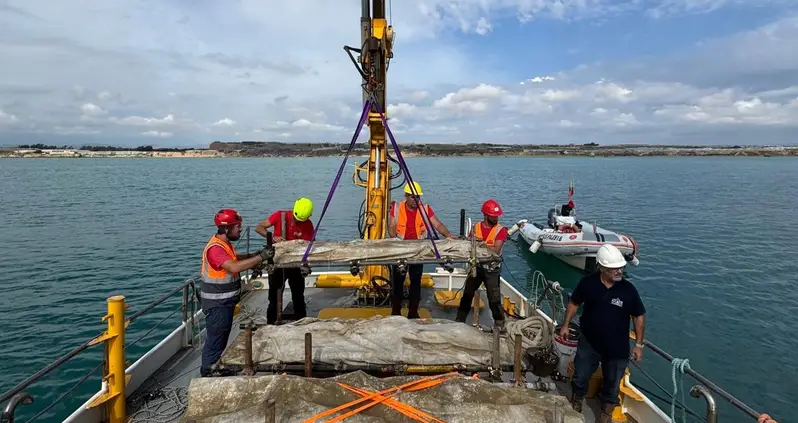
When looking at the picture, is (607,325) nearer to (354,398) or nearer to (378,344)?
(378,344)

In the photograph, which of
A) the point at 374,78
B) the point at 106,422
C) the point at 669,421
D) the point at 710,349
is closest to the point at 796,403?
the point at 710,349

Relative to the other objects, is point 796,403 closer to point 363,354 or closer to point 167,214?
point 363,354

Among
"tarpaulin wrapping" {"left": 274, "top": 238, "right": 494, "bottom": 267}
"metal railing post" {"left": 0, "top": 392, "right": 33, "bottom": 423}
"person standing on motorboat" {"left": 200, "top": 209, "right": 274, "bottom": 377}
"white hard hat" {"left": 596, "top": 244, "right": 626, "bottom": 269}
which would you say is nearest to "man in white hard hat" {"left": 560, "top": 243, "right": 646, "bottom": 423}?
"white hard hat" {"left": 596, "top": 244, "right": 626, "bottom": 269}

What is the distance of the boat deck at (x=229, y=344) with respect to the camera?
450cm

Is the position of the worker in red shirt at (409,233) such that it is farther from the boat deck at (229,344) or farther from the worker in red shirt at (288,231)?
the worker in red shirt at (288,231)

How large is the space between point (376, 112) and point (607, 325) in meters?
4.52

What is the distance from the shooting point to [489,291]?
5.90 meters

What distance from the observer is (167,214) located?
26.5 meters

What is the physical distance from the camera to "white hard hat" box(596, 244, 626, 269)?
13.1 feet

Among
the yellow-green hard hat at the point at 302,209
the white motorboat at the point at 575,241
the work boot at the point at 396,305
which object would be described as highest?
the yellow-green hard hat at the point at 302,209

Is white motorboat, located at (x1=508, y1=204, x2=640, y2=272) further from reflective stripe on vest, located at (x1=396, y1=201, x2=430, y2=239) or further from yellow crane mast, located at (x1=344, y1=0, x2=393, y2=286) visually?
reflective stripe on vest, located at (x1=396, y1=201, x2=430, y2=239)

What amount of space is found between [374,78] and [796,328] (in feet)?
40.0

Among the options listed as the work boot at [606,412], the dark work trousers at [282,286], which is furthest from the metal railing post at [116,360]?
the work boot at [606,412]

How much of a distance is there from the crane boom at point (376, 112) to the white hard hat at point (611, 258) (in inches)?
152
